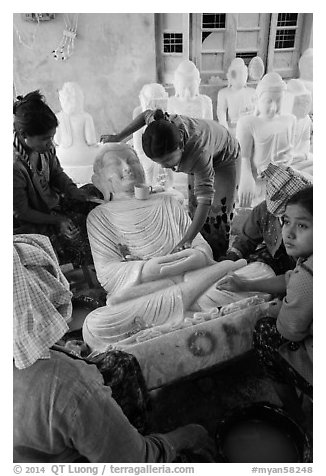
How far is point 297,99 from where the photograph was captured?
2.44 meters

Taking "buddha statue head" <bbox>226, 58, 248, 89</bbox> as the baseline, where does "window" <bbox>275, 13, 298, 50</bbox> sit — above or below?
above

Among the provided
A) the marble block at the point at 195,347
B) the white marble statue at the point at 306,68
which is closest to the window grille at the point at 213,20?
the white marble statue at the point at 306,68

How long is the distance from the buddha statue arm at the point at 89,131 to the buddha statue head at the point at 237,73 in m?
0.69

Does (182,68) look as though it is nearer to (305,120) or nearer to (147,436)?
(305,120)

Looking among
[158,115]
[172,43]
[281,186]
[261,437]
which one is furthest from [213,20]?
[261,437]

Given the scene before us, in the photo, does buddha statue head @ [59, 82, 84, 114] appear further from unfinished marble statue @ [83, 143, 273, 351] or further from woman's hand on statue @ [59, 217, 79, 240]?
woman's hand on statue @ [59, 217, 79, 240]

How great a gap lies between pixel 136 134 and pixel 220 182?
47cm

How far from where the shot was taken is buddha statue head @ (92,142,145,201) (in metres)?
2.08

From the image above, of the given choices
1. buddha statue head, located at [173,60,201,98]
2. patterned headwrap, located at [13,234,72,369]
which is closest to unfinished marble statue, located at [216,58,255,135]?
buddha statue head, located at [173,60,201,98]

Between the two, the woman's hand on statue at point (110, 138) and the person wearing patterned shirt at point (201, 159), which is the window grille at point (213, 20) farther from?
the woman's hand on statue at point (110, 138)

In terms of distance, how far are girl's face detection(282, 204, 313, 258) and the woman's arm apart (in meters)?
0.85

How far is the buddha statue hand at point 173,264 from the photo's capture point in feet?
6.17

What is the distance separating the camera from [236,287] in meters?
1.83

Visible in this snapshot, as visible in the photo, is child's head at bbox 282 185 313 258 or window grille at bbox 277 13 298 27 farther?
window grille at bbox 277 13 298 27
